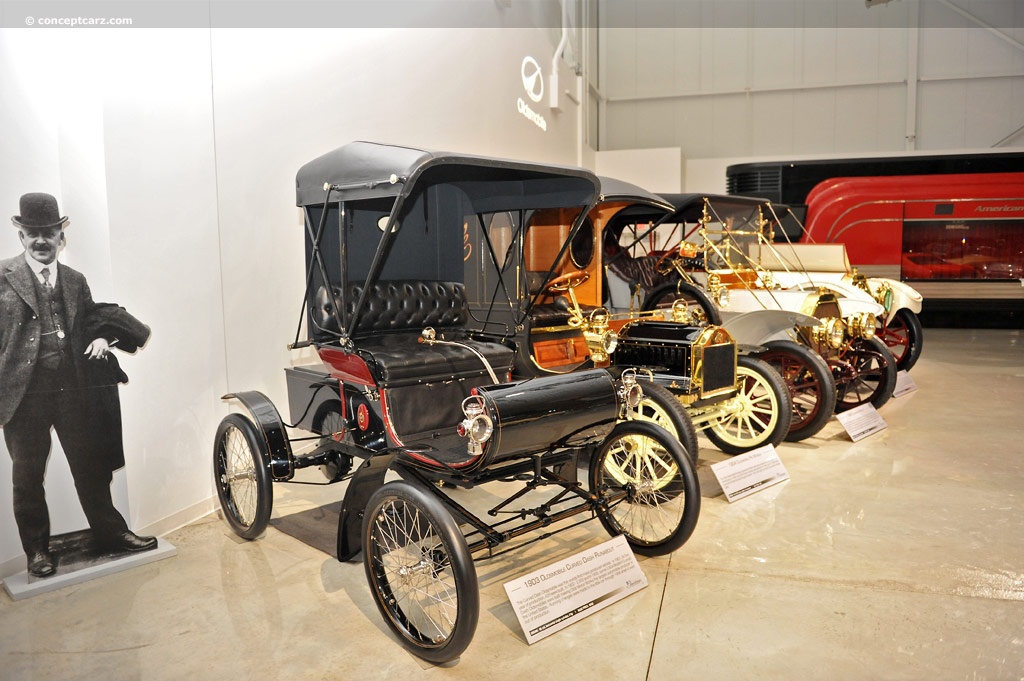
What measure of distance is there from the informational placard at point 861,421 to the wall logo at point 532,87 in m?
5.01

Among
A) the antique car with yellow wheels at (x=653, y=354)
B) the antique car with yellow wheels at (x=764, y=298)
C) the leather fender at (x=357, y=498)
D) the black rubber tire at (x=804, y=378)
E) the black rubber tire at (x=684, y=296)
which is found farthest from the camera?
the black rubber tire at (x=684, y=296)

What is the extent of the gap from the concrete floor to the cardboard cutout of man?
32cm

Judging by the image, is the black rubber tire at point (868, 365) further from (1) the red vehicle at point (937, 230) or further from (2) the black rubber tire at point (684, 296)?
(1) the red vehicle at point (937, 230)

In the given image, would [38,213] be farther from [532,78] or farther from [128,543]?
[532,78]

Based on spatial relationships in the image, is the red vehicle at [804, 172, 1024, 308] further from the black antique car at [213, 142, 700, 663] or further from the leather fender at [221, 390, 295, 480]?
the leather fender at [221, 390, 295, 480]

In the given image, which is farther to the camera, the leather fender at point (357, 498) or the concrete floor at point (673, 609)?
the leather fender at point (357, 498)

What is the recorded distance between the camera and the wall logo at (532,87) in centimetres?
887

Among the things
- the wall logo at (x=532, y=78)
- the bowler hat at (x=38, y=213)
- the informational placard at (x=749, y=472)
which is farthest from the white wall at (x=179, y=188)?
the wall logo at (x=532, y=78)

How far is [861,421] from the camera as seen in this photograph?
223 inches

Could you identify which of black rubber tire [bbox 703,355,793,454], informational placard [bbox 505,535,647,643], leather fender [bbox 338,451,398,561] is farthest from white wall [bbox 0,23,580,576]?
black rubber tire [bbox 703,355,793,454]

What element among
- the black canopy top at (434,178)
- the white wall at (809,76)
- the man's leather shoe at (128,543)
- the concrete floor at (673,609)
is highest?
the white wall at (809,76)

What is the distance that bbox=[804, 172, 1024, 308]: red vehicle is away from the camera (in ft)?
37.3

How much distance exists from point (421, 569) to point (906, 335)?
713cm

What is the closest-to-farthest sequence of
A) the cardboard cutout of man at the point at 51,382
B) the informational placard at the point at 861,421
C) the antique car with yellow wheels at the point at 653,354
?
the cardboard cutout of man at the point at 51,382, the antique car with yellow wheels at the point at 653,354, the informational placard at the point at 861,421
